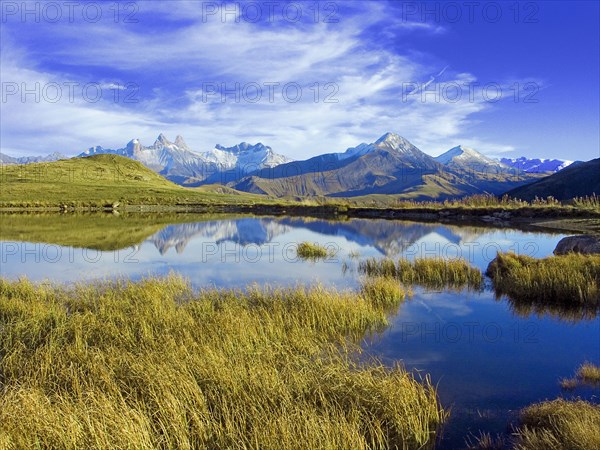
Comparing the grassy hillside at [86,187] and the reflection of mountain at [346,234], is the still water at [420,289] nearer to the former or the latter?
the reflection of mountain at [346,234]

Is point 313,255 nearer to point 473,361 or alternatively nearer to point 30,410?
point 473,361

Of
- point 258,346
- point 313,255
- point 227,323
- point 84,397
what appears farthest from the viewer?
point 313,255

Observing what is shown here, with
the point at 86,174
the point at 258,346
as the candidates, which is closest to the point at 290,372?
the point at 258,346

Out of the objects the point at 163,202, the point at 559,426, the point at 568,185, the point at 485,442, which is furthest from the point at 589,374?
the point at 568,185

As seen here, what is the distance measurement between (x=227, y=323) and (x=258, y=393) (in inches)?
159

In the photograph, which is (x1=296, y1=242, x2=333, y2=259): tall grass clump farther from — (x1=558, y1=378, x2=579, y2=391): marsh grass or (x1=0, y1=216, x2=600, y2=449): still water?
(x1=558, y1=378, x2=579, y2=391): marsh grass

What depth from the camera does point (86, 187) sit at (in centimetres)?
12194

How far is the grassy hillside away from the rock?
89.3 meters

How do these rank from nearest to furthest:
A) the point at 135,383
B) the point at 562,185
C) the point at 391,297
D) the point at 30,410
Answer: the point at 30,410, the point at 135,383, the point at 391,297, the point at 562,185

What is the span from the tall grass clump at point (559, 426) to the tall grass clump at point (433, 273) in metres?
12.9

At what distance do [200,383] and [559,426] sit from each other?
21.1 ft

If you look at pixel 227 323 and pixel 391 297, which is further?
pixel 391 297

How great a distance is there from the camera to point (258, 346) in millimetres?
11164

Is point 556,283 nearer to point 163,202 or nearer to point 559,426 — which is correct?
point 559,426
